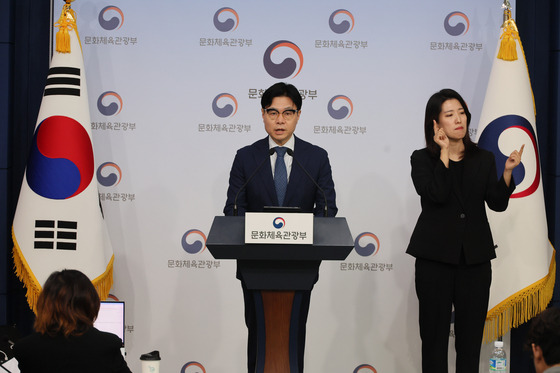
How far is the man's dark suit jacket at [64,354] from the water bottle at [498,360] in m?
2.29

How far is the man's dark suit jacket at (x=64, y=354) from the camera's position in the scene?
85.2 inches

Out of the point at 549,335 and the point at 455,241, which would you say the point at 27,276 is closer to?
the point at 455,241

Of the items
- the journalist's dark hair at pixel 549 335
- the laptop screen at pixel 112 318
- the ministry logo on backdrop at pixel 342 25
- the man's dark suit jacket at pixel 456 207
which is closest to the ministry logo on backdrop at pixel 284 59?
the ministry logo on backdrop at pixel 342 25

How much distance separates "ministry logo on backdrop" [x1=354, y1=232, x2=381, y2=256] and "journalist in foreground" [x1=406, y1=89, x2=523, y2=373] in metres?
1.04

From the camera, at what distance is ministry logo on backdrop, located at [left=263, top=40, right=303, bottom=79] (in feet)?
14.9

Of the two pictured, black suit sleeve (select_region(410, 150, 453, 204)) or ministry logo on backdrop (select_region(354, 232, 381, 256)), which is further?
ministry logo on backdrop (select_region(354, 232, 381, 256))

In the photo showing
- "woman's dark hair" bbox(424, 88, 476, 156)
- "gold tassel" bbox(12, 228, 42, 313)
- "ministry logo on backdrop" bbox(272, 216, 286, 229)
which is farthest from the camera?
"gold tassel" bbox(12, 228, 42, 313)

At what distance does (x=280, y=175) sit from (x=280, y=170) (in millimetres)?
25

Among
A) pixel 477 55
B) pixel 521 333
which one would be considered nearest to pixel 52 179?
pixel 477 55

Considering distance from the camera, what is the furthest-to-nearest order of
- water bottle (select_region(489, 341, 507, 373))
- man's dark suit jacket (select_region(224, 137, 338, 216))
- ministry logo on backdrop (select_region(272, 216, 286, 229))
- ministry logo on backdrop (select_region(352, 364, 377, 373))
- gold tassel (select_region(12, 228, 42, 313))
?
1. ministry logo on backdrop (select_region(352, 364, 377, 373))
2. gold tassel (select_region(12, 228, 42, 313))
3. water bottle (select_region(489, 341, 507, 373))
4. man's dark suit jacket (select_region(224, 137, 338, 216))
5. ministry logo on backdrop (select_region(272, 216, 286, 229))

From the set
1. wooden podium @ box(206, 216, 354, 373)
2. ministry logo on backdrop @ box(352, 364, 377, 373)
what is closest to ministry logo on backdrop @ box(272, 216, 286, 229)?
wooden podium @ box(206, 216, 354, 373)

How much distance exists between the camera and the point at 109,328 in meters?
3.58

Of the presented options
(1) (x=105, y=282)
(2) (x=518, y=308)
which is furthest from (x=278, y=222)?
(2) (x=518, y=308)

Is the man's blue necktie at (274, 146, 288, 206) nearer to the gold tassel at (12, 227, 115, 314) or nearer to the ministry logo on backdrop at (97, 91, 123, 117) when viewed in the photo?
the gold tassel at (12, 227, 115, 314)
